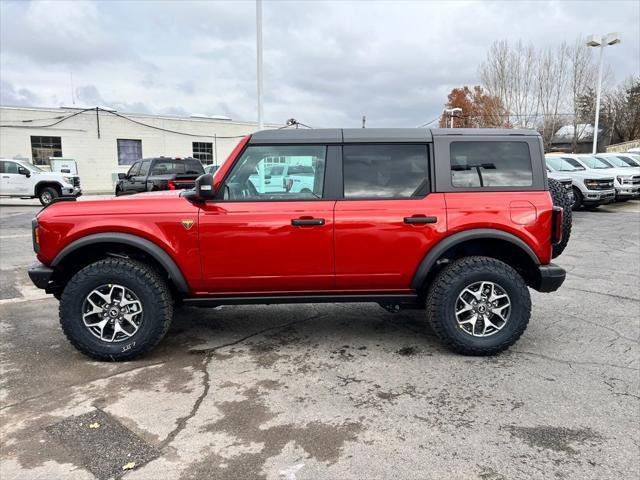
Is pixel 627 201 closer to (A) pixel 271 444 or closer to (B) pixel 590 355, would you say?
(B) pixel 590 355

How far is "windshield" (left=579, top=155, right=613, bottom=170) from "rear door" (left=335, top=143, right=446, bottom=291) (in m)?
15.2

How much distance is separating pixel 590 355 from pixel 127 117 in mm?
28096

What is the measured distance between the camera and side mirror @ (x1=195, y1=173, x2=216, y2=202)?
3.78 m

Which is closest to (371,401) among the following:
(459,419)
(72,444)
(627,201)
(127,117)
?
(459,419)

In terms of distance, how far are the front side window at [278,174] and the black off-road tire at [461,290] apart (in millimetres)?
1259

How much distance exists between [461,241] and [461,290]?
1.30ft

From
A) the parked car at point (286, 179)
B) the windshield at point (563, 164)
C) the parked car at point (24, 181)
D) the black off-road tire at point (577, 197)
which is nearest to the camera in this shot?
the parked car at point (286, 179)

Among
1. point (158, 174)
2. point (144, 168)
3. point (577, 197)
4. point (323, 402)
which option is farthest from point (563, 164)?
point (323, 402)

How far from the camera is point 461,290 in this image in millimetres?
3926

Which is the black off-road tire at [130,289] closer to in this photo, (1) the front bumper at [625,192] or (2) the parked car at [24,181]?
(1) the front bumper at [625,192]

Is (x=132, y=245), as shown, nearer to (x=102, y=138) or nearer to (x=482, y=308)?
(x=482, y=308)

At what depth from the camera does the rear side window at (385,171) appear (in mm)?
3973

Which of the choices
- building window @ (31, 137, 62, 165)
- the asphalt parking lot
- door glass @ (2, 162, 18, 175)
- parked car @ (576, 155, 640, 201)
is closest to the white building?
building window @ (31, 137, 62, 165)

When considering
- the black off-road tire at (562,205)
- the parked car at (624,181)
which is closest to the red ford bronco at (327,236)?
the black off-road tire at (562,205)
